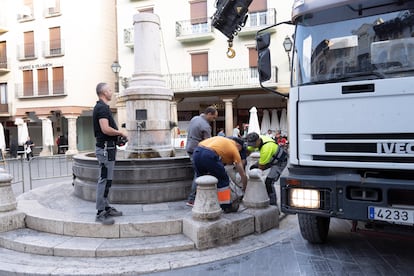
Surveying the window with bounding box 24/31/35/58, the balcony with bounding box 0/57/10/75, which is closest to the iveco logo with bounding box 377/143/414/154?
the window with bounding box 24/31/35/58

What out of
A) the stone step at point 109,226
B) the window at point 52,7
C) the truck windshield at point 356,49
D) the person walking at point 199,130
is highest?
the window at point 52,7

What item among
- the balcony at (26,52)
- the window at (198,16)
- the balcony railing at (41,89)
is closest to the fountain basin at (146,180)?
the window at (198,16)

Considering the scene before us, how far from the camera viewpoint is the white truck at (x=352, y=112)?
3.57m

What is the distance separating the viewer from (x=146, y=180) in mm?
6242

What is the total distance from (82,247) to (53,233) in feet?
2.67

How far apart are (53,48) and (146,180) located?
81.2ft

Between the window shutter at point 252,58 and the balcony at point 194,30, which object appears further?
the balcony at point 194,30

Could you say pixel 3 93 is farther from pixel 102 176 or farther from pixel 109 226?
pixel 109 226

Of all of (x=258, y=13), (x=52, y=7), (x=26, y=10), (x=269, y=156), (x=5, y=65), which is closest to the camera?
(x=269, y=156)

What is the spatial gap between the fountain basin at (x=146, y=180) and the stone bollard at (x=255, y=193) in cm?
132

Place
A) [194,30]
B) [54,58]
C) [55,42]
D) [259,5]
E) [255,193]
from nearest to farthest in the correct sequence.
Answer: [255,193], [259,5], [194,30], [54,58], [55,42]

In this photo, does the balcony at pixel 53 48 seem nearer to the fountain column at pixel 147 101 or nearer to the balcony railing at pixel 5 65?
the balcony railing at pixel 5 65

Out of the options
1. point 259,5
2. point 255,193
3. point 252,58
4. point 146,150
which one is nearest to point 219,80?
point 252,58

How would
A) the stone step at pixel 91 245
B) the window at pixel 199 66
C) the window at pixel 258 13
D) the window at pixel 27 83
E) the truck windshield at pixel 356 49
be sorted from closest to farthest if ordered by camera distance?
the truck windshield at pixel 356 49
the stone step at pixel 91 245
the window at pixel 258 13
the window at pixel 199 66
the window at pixel 27 83
